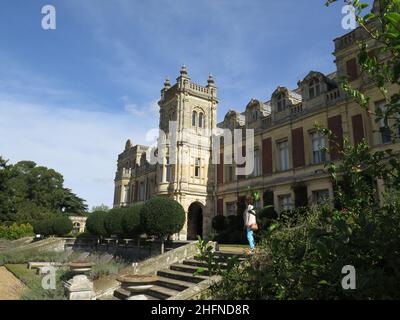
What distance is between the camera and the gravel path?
10.4 metres

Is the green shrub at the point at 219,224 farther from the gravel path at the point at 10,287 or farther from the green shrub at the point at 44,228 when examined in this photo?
the green shrub at the point at 44,228

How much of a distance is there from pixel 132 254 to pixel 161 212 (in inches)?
166

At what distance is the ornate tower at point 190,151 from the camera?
27.6 meters

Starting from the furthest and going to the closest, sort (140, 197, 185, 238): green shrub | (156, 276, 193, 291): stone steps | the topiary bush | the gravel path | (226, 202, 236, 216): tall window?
the topiary bush, (226, 202, 236, 216): tall window, (140, 197, 185, 238): green shrub, the gravel path, (156, 276, 193, 291): stone steps

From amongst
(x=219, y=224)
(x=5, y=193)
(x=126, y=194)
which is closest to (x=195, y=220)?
(x=219, y=224)

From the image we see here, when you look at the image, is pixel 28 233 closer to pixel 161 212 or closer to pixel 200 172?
pixel 200 172

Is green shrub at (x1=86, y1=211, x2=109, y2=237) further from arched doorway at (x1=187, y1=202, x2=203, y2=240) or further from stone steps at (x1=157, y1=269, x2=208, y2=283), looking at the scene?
stone steps at (x1=157, y1=269, x2=208, y2=283)

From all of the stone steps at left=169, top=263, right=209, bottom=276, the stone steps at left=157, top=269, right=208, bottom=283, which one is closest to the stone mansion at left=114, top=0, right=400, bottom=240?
the stone steps at left=169, top=263, right=209, bottom=276

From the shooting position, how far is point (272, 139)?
22.7 metres

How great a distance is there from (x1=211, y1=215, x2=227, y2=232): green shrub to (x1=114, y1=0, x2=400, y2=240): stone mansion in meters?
1.52

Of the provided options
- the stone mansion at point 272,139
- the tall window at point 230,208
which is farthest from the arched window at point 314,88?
the tall window at point 230,208

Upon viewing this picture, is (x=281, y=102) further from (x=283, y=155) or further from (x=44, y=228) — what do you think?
(x=44, y=228)

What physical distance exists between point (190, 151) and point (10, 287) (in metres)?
18.5
